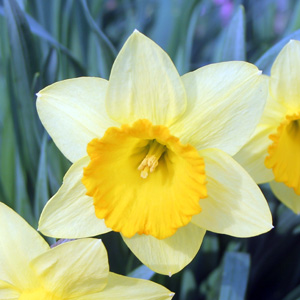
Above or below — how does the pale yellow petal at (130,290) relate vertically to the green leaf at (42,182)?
below

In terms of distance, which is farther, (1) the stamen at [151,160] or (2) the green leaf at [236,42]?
(2) the green leaf at [236,42]

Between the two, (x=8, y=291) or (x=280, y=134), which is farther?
(x=280, y=134)

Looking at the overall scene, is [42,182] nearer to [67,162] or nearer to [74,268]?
[67,162]

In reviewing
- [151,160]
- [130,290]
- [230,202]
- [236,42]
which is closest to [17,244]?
[130,290]

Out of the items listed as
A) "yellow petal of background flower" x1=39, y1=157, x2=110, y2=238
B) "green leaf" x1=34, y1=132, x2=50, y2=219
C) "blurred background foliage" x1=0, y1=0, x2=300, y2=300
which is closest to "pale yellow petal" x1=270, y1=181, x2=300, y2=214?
"blurred background foliage" x1=0, y1=0, x2=300, y2=300

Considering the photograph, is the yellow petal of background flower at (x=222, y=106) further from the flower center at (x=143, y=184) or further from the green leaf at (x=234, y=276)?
the green leaf at (x=234, y=276)

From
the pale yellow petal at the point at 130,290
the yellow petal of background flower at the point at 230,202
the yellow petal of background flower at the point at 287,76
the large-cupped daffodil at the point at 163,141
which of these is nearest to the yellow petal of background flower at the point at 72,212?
the large-cupped daffodil at the point at 163,141

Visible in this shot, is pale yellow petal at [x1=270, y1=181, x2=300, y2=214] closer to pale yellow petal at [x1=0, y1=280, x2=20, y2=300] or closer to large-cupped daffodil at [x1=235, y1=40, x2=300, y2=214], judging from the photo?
large-cupped daffodil at [x1=235, y1=40, x2=300, y2=214]
